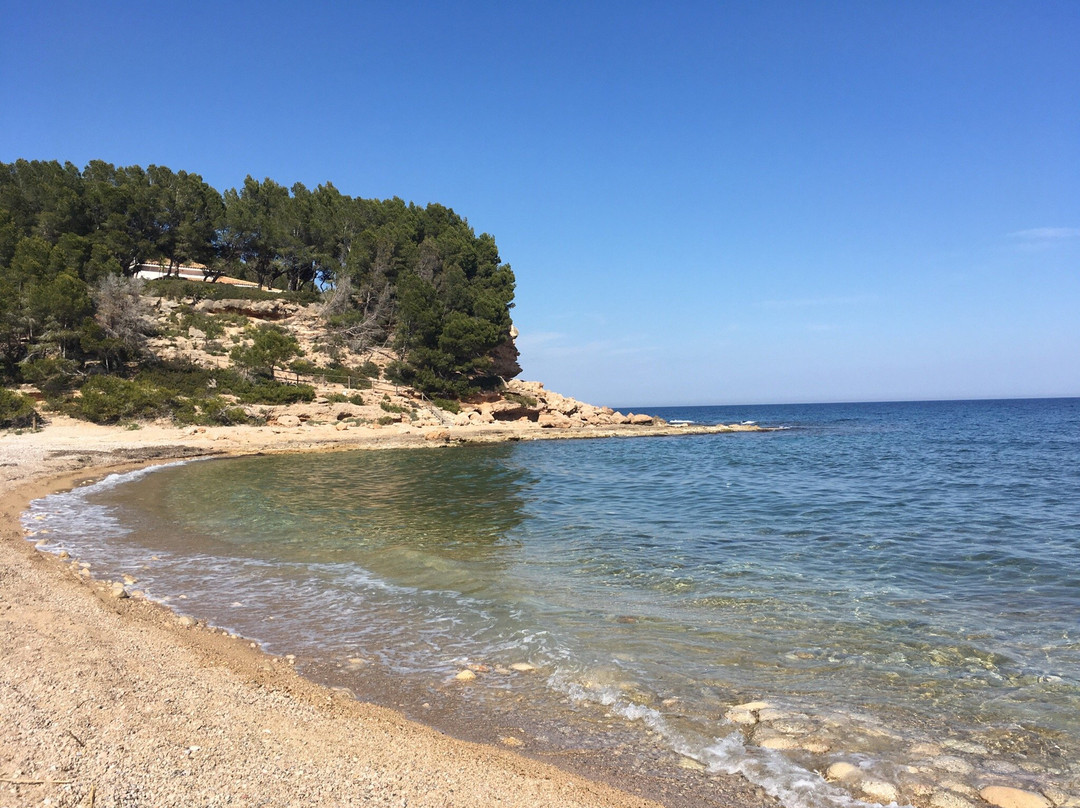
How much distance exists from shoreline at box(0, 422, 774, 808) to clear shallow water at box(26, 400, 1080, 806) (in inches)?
29.0

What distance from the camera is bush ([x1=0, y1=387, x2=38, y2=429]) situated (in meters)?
27.3

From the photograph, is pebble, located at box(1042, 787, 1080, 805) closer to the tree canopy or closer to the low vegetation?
the low vegetation

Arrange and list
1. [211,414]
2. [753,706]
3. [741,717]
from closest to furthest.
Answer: [741,717]
[753,706]
[211,414]

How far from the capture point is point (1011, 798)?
4.16m

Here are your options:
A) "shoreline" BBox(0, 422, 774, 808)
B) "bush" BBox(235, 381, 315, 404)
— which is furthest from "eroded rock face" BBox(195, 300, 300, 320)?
"shoreline" BBox(0, 422, 774, 808)

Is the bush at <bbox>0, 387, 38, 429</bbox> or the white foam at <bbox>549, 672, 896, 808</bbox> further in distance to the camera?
the bush at <bbox>0, 387, 38, 429</bbox>

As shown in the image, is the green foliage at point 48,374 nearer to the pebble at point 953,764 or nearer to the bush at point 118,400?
the bush at point 118,400

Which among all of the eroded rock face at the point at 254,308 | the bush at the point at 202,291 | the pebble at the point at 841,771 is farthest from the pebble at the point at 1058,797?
the bush at the point at 202,291

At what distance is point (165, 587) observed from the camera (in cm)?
897

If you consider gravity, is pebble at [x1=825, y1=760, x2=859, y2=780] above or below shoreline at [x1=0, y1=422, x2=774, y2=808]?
below

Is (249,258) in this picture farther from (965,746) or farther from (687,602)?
(965,746)

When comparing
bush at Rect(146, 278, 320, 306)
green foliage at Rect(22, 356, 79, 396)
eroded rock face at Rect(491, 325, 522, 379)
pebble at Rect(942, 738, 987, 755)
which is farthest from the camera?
eroded rock face at Rect(491, 325, 522, 379)

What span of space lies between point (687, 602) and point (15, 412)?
31608 mm

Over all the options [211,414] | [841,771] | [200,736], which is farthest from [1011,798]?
[211,414]
